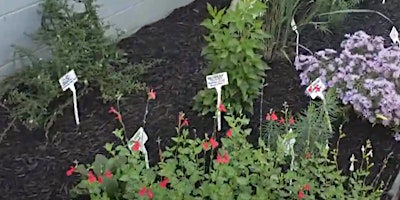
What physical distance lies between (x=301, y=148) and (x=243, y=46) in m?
0.51

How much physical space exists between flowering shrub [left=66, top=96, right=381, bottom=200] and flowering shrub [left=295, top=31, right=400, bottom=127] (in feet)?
1.60

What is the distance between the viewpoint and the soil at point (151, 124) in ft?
9.70

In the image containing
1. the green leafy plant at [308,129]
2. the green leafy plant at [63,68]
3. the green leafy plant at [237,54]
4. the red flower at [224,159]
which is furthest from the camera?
the green leafy plant at [63,68]

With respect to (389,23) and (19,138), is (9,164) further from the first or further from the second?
(389,23)

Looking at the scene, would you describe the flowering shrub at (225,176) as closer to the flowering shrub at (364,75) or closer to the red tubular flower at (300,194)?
the red tubular flower at (300,194)

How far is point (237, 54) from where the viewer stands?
3.09 meters

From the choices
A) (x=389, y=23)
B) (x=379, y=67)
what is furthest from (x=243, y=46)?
(x=389, y=23)

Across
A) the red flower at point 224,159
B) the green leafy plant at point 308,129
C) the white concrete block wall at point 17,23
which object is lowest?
the green leafy plant at point 308,129

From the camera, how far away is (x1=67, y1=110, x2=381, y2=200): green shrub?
7.95ft

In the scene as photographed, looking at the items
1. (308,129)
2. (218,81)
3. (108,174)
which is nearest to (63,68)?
(218,81)

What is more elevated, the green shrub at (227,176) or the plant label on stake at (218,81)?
the plant label on stake at (218,81)

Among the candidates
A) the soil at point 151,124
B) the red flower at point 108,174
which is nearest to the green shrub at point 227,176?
the red flower at point 108,174

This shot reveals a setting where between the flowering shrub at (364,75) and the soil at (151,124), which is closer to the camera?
the soil at (151,124)

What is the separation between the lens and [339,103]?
3.34 m
